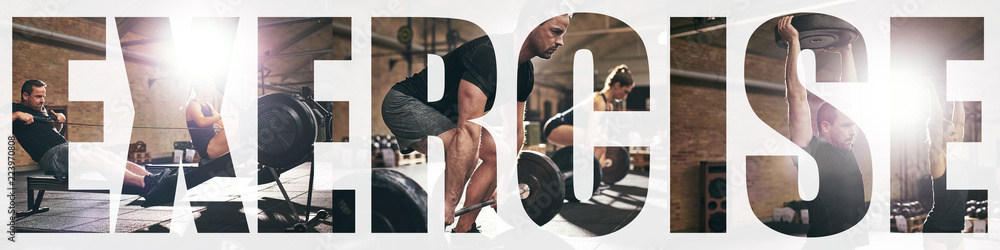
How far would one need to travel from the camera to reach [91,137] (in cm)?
382

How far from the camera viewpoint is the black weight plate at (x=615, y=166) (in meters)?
6.04

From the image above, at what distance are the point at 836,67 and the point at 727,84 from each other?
109cm

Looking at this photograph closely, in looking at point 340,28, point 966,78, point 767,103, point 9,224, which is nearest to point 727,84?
point 767,103

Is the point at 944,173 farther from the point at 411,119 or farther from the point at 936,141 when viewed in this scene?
the point at 411,119

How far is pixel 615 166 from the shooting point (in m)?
6.12

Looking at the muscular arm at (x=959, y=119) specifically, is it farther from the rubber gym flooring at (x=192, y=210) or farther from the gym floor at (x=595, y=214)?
the rubber gym flooring at (x=192, y=210)

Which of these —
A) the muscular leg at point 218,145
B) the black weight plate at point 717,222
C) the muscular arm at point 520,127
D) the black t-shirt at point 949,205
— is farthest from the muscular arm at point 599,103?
the muscular leg at point 218,145

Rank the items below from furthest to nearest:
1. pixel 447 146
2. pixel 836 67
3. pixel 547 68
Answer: pixel 547 68 < pixel 836 67 < pixel 447 146

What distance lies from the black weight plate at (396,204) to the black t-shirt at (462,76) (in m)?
0.57

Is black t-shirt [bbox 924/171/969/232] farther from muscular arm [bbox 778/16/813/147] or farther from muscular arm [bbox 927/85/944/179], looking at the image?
muscular arm [bbox 778/16/813/147]

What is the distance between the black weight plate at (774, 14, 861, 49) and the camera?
4.06 metres

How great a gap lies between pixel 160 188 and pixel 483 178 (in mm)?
2364

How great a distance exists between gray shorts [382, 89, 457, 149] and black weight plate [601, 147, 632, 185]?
290 centimetres

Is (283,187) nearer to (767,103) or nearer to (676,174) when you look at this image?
(676,174)
